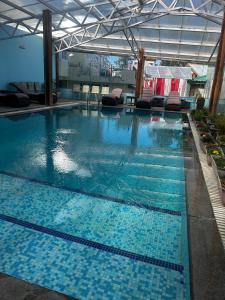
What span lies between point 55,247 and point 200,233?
1.24 m

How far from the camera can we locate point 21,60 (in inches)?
508

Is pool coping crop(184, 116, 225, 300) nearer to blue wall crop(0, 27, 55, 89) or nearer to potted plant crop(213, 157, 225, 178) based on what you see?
potted plant crop(213, 157, 225, 178)

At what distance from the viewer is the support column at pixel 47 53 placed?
1004cm

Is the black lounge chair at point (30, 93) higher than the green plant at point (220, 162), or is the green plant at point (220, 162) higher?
the black lounge chair at point (30, 93)

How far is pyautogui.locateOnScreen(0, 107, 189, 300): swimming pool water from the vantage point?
5.88 feet

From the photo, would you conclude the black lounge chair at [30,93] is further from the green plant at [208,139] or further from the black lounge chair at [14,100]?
the green plant at [208,139]

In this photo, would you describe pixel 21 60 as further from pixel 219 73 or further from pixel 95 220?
pixel 95 220

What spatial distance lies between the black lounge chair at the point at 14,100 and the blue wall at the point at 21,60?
2.01 metres

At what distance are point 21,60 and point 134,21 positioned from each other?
232 inches

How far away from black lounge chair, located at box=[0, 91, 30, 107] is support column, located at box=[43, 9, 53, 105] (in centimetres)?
118

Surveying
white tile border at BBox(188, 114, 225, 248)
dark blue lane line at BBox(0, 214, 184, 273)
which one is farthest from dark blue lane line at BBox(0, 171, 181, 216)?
dark blue lane line at BBox(0, 214, 184, 273)

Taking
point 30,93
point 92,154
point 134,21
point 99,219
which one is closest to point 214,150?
point 92,154

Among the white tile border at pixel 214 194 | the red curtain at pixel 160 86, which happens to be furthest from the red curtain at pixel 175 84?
the white tile border at pixel 214 194

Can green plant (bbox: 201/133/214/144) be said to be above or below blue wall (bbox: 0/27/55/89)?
below
